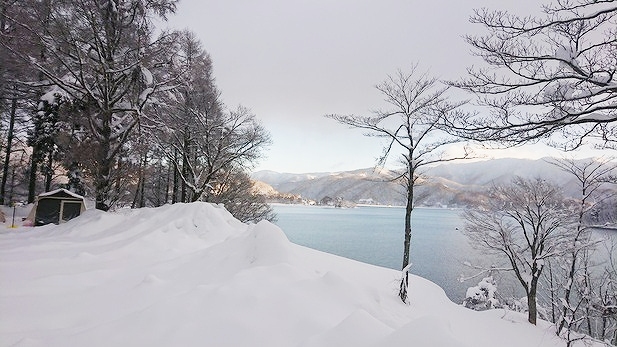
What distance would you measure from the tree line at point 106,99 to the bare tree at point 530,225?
45.1 ft

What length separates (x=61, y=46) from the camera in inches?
395

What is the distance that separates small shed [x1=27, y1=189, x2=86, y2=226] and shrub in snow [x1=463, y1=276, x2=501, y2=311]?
63.2 feet

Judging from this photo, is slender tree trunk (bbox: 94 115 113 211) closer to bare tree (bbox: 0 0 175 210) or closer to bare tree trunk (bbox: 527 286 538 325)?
bare tree (bbox: 0 0 175 210)

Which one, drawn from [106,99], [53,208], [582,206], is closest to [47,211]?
[53,208]

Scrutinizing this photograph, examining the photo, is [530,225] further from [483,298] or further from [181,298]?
[181,298]

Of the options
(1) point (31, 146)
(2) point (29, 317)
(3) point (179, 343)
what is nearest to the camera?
(3) point (179, 343)

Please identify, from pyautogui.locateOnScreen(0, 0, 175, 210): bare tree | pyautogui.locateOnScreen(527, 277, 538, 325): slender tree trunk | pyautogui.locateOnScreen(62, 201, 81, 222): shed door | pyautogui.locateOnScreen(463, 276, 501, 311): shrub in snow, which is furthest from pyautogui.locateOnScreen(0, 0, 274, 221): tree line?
pyautogui.locateOnScreen(527, 277, 538, 325): slender tree trunk

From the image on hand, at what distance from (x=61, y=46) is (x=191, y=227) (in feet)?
25.9

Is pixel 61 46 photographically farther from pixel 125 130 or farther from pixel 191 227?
pixel 191 227

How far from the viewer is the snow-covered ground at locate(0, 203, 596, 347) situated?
8.85 ft

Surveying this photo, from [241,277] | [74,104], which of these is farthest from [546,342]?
[74,104]

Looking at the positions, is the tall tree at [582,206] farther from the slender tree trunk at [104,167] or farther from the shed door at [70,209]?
the shed door at [70,209]

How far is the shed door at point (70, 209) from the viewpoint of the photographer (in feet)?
39.8

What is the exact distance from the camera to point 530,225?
1411 cm
